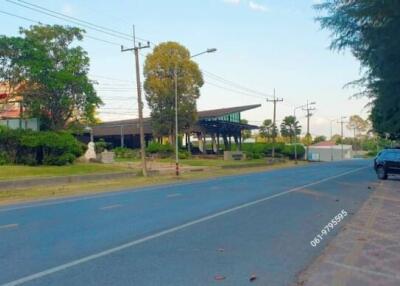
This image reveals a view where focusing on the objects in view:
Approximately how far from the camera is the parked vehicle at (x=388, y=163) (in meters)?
30.8

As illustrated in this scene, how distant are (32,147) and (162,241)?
3065 centimetres

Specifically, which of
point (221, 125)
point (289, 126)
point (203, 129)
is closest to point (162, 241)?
point (203, 129)

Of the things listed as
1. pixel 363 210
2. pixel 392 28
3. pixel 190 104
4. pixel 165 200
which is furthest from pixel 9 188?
pixel 190 104

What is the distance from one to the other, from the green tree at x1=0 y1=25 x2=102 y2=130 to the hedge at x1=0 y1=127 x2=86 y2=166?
520 centimetres

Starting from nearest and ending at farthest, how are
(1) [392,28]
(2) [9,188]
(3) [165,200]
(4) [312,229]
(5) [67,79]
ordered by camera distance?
1. (4) [312,229]
2. (1) [392,28]
3. (3) [165,200]
4. (2) [9,188]
5. (5) [67,79]

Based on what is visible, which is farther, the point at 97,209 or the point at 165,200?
the point at 165,200

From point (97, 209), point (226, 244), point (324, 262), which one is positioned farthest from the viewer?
point (97, 209)

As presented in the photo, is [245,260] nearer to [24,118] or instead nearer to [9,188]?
[9,188]

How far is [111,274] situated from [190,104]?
54937 millimetres

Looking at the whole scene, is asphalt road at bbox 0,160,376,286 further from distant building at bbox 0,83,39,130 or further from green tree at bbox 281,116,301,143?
green tree at bbox 281,116,301,143

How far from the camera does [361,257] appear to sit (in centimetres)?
829

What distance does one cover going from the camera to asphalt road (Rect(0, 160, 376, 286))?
7.29 metres

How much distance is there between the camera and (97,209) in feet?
53.0

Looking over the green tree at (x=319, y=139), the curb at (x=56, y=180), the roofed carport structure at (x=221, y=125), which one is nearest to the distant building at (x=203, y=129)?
the roofed carport structure at (x=221, y=125)
